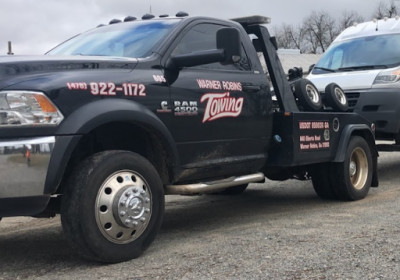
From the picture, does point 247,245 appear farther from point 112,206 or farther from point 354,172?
point 354,172

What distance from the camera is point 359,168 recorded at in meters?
7.37

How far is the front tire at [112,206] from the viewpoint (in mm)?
4047

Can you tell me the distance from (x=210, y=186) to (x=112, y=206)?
1242 mm

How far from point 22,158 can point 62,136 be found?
1.06 ft

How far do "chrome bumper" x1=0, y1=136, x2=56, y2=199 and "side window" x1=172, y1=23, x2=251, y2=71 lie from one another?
173cm

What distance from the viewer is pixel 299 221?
582 centimetres

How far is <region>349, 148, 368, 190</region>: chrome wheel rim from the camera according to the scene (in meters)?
7.23

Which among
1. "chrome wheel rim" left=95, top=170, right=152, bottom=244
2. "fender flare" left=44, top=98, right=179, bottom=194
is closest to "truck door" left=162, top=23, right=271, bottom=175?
"fender flare" left=44, top=98, right=179, bottom=194

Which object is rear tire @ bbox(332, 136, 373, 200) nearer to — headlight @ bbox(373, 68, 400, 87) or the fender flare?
headlight @ bbox(373, 68, 400, 87)

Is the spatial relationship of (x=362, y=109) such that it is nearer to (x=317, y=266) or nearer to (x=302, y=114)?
(x=302, y=114)

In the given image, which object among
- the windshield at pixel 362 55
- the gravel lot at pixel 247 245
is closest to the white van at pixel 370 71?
the windshield at pixel 362 55

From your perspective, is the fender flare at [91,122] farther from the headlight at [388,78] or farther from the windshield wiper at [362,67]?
the windshield wiper at [362,67]

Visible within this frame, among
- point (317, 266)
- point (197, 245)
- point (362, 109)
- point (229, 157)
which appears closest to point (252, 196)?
point (362, 109)

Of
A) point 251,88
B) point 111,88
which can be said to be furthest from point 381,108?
point 111,88
